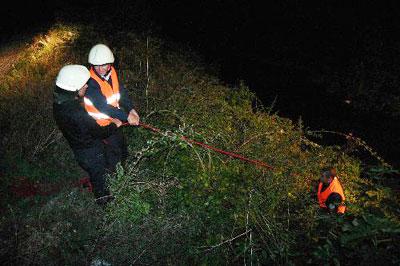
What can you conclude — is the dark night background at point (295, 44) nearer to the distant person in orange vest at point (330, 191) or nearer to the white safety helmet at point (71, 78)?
the distant person in orange vest at point (330, 191)

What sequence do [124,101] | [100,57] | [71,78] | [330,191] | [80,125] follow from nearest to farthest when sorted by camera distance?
1. [71,78]
2. [80,125]
3. [100,57]
4. [124,101]
5. [330,191]

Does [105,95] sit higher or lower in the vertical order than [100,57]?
lower

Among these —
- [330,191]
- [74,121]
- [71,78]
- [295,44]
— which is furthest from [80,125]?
[295,44]

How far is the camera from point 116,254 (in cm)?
370

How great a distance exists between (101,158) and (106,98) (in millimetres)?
810

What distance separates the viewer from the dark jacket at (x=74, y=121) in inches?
149

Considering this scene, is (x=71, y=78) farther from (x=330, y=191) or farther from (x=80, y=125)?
(x=330, y=191)

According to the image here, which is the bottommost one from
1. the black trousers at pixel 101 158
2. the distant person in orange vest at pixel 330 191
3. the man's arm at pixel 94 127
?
the distant person in orange vest at pixel 330 191

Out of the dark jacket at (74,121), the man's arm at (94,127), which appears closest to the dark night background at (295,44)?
the man's arm at (94,127)

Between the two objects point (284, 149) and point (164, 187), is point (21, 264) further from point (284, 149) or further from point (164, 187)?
point (284, 149)

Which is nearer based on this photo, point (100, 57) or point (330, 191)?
point (100, 57)

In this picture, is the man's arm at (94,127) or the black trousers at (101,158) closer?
the man's arm at (94,127)

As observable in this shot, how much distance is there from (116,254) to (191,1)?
1400 centimetres

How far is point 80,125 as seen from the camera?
3.91 meters
